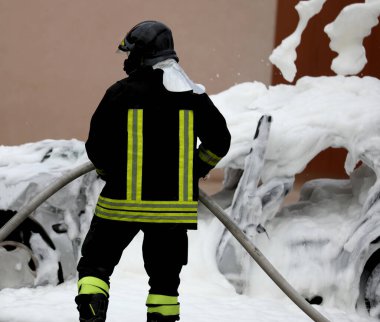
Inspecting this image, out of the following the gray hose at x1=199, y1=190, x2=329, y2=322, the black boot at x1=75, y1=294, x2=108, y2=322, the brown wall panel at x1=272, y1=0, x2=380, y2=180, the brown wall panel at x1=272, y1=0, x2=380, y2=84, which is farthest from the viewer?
the brown wall panel at x1=272, y1=0, x2=380, y2=180

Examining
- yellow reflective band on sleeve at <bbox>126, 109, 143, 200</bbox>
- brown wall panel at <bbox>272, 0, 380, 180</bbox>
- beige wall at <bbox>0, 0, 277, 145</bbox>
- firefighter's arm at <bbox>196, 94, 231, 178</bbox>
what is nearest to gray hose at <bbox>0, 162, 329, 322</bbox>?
firefighter's arm at <bbox>196, 94, 231, 178</bbox>

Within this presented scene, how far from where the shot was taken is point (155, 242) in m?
1.85

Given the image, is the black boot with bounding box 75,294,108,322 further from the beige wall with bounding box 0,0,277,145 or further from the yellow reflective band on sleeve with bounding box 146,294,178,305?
the beige wall with bounding box 0,0,277,145

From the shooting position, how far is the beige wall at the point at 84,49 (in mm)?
5133

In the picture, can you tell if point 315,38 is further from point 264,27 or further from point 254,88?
point 254,88

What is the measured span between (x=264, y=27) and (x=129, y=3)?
1.02m

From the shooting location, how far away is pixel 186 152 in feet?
5.93

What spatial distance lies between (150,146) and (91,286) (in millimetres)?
378

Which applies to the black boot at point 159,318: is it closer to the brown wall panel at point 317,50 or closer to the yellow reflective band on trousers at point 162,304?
the yellow reflective band on trousers at point 162,304

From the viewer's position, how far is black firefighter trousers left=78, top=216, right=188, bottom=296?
1.85 metres

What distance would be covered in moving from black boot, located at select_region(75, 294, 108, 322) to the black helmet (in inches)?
23.3

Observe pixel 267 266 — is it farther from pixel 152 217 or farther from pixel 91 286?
pixel 91 286

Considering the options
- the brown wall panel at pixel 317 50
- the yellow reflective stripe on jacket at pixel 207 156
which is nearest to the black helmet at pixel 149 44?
the yellow reflective stripe on jacket at pixel 207 156

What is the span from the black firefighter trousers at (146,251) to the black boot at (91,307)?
63 millimetres
